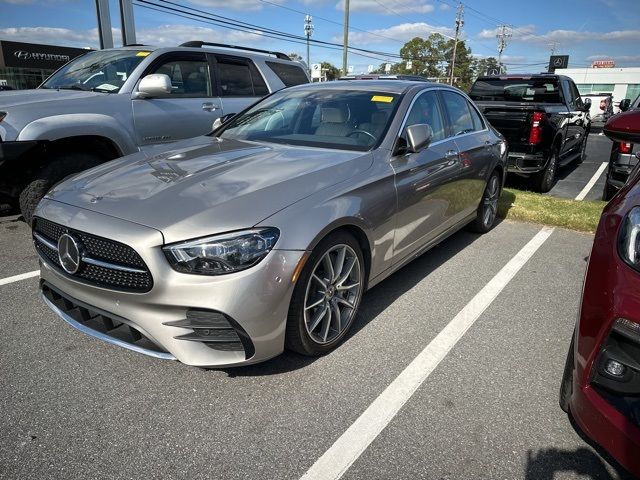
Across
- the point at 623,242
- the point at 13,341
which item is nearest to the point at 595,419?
the point at 623,242

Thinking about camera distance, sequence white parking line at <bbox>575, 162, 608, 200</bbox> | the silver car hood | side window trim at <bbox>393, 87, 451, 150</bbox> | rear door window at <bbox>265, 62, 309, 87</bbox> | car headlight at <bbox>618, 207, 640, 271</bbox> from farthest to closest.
A: 1. white parking line at <bbox>575, 162, 608, 200</bbox>
2. rear door window at <bbox>265, 62, 309, 87</bbox>
3. side window trim at <bbox>393, 87, 451, 150</bbox>
4. the silver car hood
5. car headlight at <bbox>618, 207, 640, 271</bbox>

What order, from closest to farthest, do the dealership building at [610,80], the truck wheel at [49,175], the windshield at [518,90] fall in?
the truck wheel at [49,175], the windshield at [518,90], the dealership building at [610,80]

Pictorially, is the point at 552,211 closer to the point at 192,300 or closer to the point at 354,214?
the point at 354,214

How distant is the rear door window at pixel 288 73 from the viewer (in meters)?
6.88

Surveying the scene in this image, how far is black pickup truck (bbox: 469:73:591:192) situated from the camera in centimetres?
718

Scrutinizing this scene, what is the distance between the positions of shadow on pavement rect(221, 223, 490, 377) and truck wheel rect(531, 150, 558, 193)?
9.90 feet

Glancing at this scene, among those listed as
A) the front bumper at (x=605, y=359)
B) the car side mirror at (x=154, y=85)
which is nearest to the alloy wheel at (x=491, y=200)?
the front bumper at (x=605, y=359)

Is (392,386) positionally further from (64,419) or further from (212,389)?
(64,419)

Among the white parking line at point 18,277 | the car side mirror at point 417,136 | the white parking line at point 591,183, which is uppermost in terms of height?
the car side mirror at point 417,136

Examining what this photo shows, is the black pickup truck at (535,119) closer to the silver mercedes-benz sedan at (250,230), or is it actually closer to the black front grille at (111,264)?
the silver mercedes-benz sedan at (250,230)

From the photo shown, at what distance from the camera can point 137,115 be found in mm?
5086

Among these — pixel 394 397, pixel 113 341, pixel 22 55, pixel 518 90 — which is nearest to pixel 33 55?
pixel 22 55

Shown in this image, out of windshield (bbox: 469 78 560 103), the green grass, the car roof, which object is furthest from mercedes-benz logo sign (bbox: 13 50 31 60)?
the green grass

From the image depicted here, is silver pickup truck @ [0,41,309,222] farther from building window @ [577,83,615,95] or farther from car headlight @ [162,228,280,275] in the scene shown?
building window @ [577,83,615,95]
